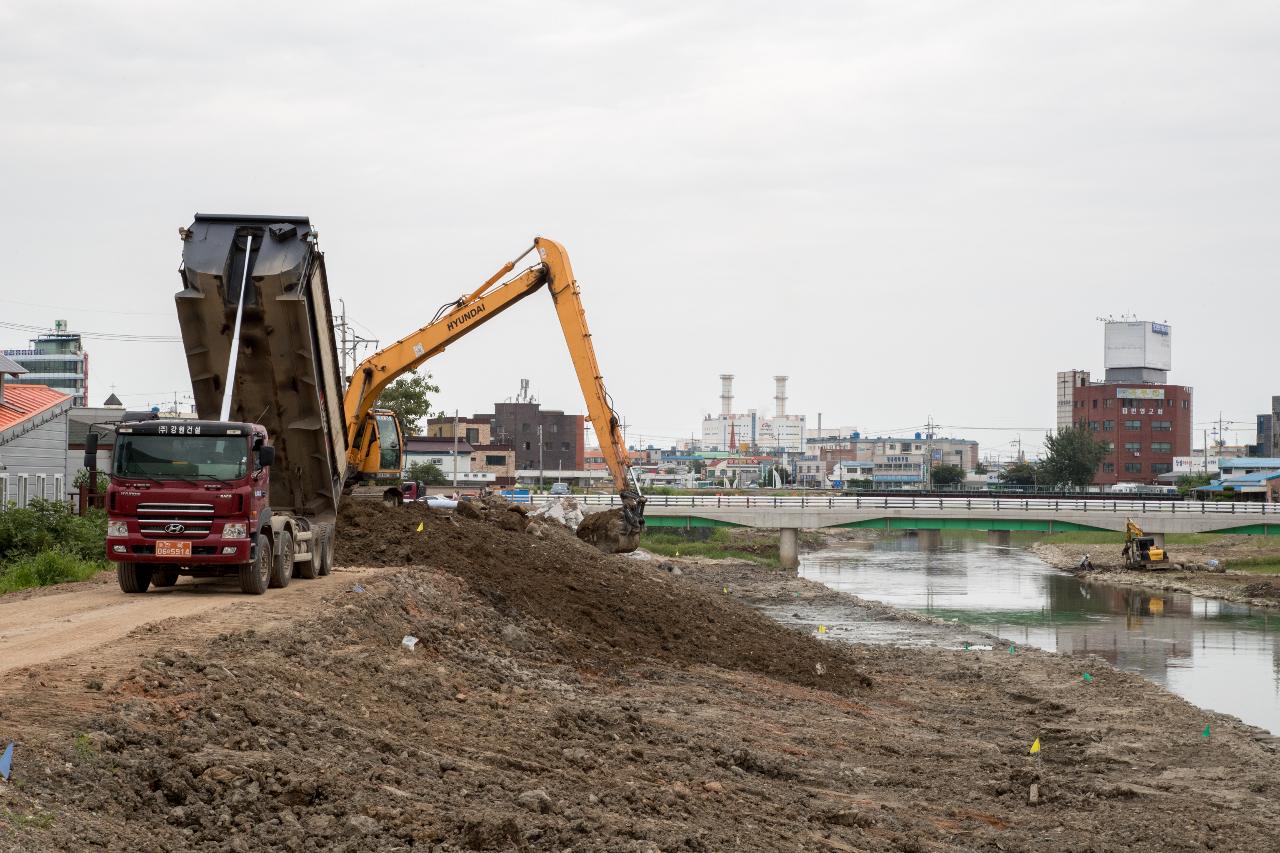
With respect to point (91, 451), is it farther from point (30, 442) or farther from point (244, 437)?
point (30, 442)

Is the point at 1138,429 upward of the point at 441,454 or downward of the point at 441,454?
upward

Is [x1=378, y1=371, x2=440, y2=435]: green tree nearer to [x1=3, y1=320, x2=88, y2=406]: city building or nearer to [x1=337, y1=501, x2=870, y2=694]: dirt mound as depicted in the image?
[x1=337, y1=501, x2=870, y2=694]: dirt mound

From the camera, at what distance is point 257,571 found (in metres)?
21.9

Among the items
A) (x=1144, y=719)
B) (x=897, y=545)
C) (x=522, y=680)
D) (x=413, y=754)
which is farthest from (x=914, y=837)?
(x=897, y=545)

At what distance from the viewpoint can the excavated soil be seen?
11.4m

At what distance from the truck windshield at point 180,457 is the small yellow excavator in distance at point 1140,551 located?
6706cm

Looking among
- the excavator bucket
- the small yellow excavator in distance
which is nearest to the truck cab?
the excavator bucket

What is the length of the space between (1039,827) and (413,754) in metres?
8.14

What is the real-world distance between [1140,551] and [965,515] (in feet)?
33.4

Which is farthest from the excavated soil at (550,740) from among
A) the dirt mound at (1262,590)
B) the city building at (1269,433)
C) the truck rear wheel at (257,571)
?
the city building at (1269,433)

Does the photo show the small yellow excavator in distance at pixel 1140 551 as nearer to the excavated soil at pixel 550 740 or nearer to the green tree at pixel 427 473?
the excavated soil at pixel 550 740

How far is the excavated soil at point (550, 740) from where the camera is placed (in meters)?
11.4

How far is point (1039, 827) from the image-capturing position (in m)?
16.9

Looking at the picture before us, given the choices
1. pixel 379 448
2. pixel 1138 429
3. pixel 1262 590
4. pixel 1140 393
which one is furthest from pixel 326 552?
pixel 1138 429
